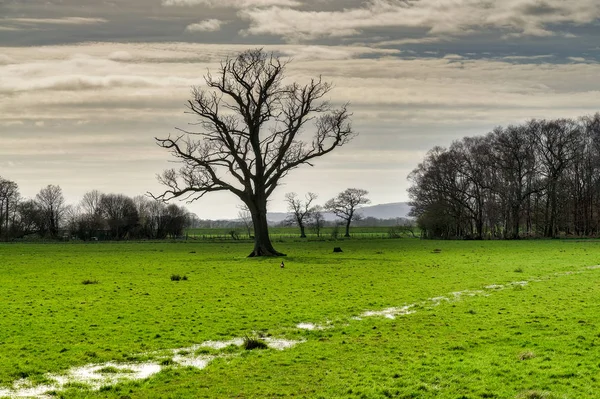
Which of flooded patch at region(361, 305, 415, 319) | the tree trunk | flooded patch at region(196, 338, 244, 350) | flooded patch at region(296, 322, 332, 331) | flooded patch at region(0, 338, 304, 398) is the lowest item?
flooded patch at region(0, 338, 304, 398)

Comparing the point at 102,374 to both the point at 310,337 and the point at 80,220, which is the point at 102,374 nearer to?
the point at 310,337

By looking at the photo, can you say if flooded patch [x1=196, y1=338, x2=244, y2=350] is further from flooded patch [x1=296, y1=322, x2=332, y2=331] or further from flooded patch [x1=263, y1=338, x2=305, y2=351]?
flooded patch [x1=296, y1=322, x2=332, y2=331]

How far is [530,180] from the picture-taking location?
9319 cm

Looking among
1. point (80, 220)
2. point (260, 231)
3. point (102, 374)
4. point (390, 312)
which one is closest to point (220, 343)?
point (102, 374)

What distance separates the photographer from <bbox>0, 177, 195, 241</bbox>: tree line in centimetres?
12056

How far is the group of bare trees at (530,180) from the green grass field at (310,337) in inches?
2677

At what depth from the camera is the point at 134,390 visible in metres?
10.5

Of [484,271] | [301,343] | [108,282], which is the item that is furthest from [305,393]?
[484,271]

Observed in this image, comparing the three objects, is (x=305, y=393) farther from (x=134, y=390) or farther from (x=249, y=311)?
(x=249, y=311)

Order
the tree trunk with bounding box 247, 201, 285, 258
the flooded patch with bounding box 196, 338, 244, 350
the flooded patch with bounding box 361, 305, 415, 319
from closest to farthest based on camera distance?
1. the flooded patch with bounding box 196, 338, 244, 350
2. the flooded patch with bounding box 361, 305, 415, 319
3. the tree trunk with bounding box 247, 201, 285, 258

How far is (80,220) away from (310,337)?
394ft

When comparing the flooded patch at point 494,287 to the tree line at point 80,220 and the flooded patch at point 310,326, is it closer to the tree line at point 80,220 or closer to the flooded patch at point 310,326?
the flooded patch at point 310,326

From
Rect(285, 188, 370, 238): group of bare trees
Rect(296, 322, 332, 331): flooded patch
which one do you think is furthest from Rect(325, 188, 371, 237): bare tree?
Rect(296, 322, 332, 331): flooded patch

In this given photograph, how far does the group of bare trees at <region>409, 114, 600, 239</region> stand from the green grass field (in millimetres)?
67996
